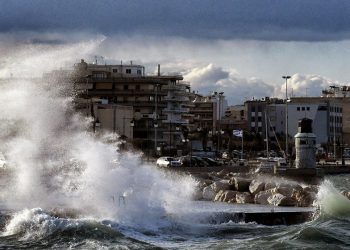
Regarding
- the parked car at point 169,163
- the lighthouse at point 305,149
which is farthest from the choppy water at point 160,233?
the parked car at point 169,163

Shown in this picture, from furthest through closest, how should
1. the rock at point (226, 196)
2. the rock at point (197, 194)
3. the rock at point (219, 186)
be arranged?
the rock at point (219, 186) < the rock at point (197, 194) < the rock at point (226, 196)

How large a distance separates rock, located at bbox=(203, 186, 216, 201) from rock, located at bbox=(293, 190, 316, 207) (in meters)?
5.34

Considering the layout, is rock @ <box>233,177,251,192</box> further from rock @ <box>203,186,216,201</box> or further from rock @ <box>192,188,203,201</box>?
rock @ <box>192,188,203,201</box>

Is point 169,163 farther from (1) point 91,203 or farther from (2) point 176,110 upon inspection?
(2) point 176,110

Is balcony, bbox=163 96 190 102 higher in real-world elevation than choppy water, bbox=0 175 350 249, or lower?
higher

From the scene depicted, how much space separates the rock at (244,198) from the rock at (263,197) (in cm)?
28

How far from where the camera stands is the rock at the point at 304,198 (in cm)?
4269

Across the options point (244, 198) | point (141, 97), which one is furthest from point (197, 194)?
point (141, 97)

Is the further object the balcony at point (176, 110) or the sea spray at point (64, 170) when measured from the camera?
the balcony at point (176, 110)

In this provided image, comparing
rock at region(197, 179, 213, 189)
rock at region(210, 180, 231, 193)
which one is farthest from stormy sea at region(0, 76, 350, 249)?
rock at region(197, 179, 213, 189)

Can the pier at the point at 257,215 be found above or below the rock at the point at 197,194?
below

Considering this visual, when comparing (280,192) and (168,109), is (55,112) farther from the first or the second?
(168,109)

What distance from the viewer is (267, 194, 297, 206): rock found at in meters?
42.8

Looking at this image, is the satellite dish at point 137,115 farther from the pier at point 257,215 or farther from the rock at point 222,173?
the pier at point 257,215
